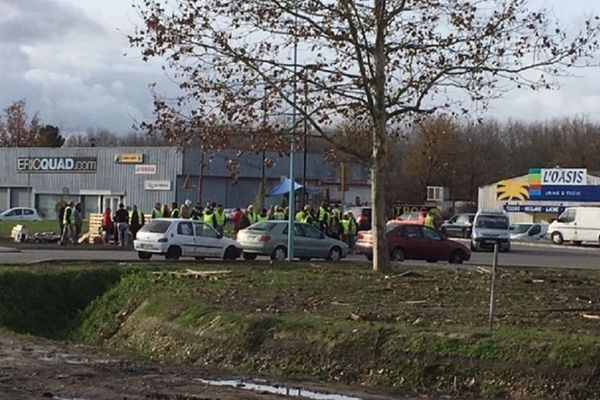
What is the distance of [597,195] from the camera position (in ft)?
257

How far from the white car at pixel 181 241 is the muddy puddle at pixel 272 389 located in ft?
68.8

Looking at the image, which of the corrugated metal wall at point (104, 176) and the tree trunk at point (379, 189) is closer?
the tree trunk at point (379, 189)

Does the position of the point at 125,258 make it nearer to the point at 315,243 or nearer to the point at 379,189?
the point at 315,243

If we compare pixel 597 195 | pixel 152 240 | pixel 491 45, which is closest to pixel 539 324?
pixel 491 45

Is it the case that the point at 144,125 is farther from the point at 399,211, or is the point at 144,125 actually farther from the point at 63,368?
the point at 399,211

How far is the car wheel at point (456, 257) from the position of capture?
39.0 meters

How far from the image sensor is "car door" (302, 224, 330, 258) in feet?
122

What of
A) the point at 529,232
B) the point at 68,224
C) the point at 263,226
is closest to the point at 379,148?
the point at 263,226

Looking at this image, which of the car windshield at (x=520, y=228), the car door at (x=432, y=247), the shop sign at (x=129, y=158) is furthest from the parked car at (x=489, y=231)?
the shop sign at (x=129, y=158)

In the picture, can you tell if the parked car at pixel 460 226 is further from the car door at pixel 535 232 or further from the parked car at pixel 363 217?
the parked car at pixel 363 217

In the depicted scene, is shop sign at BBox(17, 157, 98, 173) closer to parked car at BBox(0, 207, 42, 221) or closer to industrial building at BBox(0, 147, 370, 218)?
industrial building at BBox(0, 147, 370, 218)

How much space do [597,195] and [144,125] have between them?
202ft

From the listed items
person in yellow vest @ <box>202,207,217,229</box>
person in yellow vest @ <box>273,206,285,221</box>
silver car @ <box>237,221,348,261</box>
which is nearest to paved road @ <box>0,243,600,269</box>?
silver car @ <box>237,221,348,261</box>

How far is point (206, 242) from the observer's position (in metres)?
34.9
